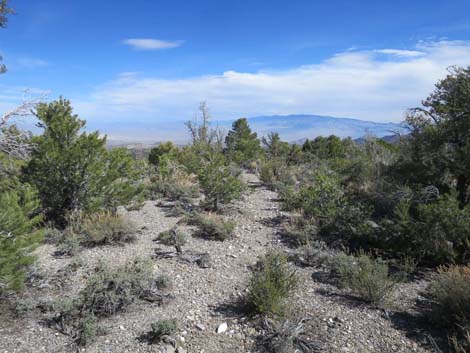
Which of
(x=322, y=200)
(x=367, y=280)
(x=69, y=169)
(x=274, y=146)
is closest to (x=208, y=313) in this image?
(x=367, y=280)

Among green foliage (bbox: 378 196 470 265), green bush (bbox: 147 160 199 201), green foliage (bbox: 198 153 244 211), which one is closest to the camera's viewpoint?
green foliage (bbox: 378 196 470 265)

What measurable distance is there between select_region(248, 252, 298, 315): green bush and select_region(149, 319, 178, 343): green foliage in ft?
3.42

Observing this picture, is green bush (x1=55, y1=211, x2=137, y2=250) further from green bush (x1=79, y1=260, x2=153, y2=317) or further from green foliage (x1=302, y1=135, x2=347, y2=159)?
green foliage (x1=302, y1=135, x2=347, y2=159)

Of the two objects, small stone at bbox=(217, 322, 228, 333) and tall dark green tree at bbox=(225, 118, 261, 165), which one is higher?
tall dark green tree at bbox=(225, 118, 261, 165)

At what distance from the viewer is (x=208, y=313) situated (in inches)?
183

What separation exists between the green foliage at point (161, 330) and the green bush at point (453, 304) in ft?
10.4

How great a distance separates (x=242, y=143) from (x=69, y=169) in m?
12.3

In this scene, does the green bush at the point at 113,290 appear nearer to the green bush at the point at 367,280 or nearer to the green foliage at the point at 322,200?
the green bush at the point at 367,280

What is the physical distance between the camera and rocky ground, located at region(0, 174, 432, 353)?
13.2ft

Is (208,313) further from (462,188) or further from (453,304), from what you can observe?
(462,188)

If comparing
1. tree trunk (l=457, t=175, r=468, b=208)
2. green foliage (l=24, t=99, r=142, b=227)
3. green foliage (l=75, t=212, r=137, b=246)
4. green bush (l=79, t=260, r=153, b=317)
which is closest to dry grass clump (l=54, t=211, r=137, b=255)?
green foliage (l=75, t=212, r=137, b=246)

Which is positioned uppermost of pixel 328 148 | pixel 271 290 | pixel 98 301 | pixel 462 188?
pixel 328 148

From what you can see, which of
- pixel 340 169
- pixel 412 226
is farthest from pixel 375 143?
pixel 412 226

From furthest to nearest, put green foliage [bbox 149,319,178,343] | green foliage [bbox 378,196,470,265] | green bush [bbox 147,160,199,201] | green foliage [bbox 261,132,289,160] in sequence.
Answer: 1. green foliage [bbox 261,132,289,160]
2. green bush [bbox 147,160,199,201]
3. green foliage [bbox 378,196,470,265]
4. green foliage [bbox 149,319,178,343]
